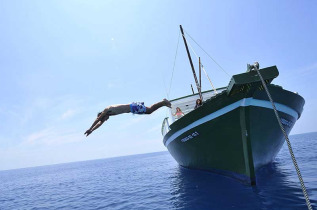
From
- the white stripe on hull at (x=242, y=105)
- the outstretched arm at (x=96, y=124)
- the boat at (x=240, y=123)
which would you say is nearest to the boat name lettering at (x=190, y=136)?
the boat at (x=240, y=123)

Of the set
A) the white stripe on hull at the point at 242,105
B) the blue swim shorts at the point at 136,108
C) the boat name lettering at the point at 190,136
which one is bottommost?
the boat name lettering at the point at 190,136

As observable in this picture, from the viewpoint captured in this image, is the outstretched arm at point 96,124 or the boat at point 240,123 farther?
the boat at point 240,123

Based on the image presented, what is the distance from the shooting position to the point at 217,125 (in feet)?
27.2

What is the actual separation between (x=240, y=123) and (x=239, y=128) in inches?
8.1

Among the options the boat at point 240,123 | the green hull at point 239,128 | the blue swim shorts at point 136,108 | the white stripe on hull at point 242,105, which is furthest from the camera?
the green hull at point 239,128

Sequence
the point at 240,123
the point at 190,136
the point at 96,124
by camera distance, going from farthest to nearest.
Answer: the point at 190,136 → the point at 240,123 → the point at 96,124

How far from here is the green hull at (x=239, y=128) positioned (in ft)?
24.9

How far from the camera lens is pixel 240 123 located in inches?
301

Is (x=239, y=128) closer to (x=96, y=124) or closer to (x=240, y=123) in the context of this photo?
(x=240, y=123)

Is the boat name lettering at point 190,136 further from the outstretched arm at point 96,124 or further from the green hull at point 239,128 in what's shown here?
the outstretched arm at point 96,124

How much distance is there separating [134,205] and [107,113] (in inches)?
169

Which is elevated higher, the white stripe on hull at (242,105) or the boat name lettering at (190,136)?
the white stripe on hull at (242,105)

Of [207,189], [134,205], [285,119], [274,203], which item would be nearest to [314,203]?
[274,203]

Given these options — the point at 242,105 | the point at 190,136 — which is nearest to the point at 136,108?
the point at 190,136
